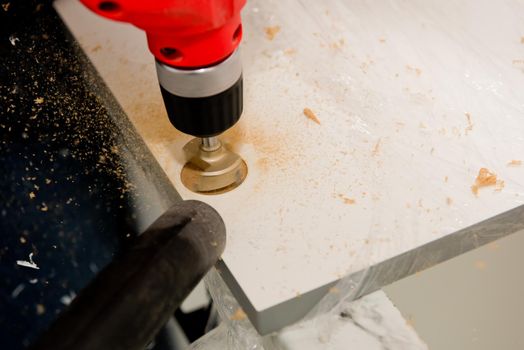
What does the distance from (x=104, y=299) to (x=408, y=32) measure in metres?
0.55

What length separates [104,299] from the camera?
37 cm

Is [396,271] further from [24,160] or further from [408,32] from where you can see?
[24,160]

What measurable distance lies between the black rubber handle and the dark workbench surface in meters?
0.16

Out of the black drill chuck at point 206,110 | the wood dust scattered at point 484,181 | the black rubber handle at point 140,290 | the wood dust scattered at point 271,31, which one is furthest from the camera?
the wood dust scattered at point 271,31

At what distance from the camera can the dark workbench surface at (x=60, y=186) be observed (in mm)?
648

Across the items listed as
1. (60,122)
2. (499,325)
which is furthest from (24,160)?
(499,325)

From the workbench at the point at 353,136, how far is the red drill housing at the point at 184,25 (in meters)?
0.18

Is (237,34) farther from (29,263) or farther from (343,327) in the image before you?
(29,263)

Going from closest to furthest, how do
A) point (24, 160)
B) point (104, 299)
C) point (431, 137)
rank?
point (104, 299), point (431, 137), point (24, 160)

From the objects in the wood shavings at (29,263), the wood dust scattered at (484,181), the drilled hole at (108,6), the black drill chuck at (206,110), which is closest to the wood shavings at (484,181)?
the wood dust scattered at (484,181)

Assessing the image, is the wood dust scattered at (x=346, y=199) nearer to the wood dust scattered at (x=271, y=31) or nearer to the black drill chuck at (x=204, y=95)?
the black drill chuck at (x=204, y=95)

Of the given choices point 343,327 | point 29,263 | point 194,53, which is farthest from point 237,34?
point 29,263

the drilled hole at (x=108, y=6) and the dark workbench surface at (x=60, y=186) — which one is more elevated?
the drilled hole at (x=108, y=6)

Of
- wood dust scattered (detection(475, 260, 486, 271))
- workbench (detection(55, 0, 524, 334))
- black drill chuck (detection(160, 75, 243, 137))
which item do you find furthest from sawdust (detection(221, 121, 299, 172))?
wood dust scattered (detection(475, 260, 486, 271))
